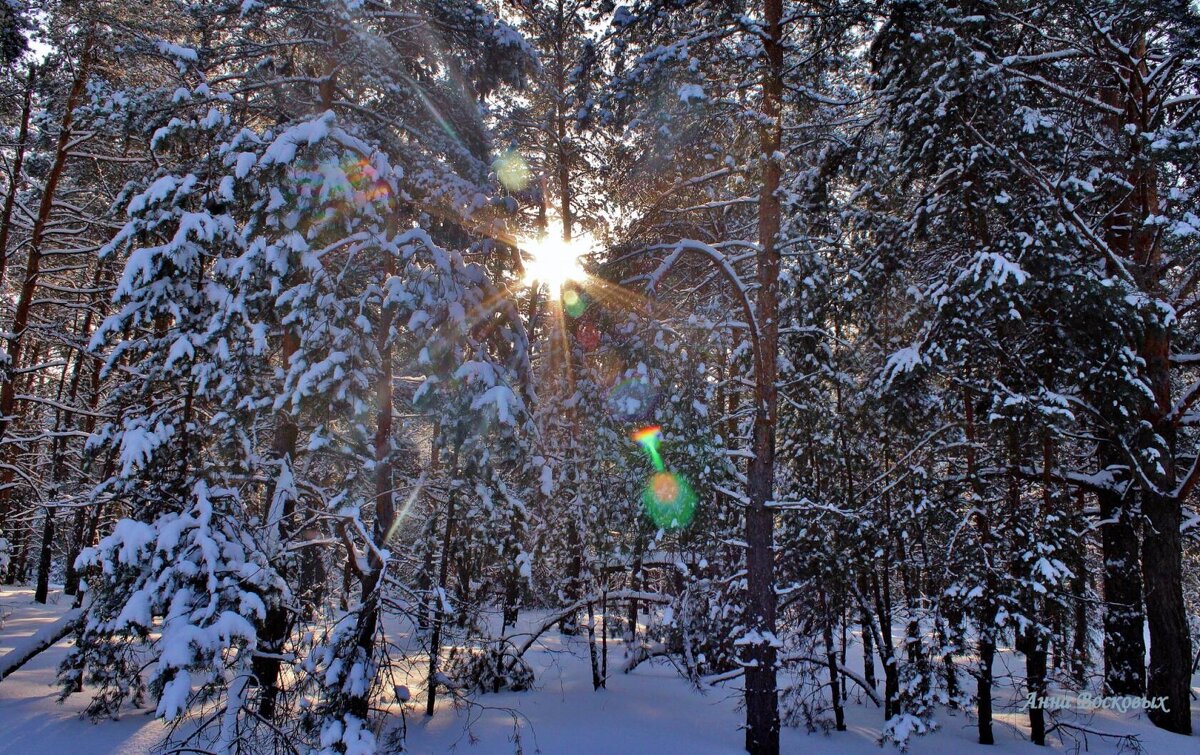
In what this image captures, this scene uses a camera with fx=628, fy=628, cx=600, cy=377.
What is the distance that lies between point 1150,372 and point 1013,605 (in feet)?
16.4

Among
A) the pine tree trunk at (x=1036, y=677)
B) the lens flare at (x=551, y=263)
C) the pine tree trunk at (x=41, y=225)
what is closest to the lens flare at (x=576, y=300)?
the lens flare at (x=551, y=263)

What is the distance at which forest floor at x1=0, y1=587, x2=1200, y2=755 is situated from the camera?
8867mm

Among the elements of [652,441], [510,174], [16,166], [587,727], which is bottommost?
[587,727]

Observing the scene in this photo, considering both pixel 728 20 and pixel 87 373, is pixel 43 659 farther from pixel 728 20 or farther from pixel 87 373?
pixel 728 20

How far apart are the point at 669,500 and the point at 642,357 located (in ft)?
8.07

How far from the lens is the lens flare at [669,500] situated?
916 cm

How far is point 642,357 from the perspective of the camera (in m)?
8.50

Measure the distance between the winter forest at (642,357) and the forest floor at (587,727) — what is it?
0.33 feet

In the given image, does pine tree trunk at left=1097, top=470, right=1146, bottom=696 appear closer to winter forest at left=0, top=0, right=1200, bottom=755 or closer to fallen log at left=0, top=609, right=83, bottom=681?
winter forest at left=0, top=0, right=1200, bottom=755

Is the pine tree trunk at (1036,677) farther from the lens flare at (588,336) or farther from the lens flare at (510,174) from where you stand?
the lens flare at (510,174)

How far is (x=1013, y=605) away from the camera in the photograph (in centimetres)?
848

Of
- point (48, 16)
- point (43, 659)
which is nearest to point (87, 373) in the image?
point (43, 659)

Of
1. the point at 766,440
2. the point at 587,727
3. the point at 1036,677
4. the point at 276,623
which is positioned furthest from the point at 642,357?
the point at 1036,677

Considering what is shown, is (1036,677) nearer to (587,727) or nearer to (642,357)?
(587,727)
